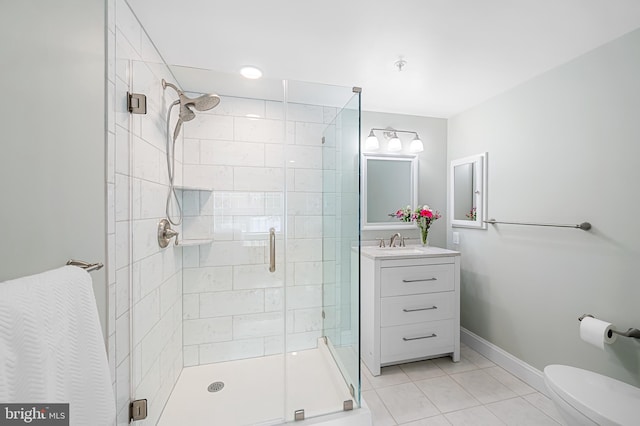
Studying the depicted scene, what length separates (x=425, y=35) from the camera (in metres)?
1.52

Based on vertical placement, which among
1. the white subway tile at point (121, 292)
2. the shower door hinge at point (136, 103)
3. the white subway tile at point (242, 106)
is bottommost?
the white subway tile at point (121, 292)

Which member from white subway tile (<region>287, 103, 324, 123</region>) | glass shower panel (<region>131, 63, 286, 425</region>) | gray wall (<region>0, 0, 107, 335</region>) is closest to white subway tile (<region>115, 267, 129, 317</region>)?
gray wall (<region>0, 0, 107, 335</region>)

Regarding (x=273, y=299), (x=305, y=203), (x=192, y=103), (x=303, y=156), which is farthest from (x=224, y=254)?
(x=192, y=103)

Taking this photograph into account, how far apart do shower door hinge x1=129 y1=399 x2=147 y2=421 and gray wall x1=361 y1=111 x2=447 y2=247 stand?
2.24 metres

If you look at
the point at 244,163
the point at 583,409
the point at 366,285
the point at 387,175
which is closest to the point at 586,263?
the point at 583,409

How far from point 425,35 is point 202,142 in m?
1.55

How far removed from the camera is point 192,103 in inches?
65.2

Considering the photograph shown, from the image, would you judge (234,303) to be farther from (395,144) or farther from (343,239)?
(395,144)

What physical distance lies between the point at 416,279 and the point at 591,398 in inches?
42.5

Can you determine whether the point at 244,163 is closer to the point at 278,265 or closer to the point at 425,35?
the point at 278,265

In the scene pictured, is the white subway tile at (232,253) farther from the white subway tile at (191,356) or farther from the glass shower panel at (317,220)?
the white subway tile at (191,356)

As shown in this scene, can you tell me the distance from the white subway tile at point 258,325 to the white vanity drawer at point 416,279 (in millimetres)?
824

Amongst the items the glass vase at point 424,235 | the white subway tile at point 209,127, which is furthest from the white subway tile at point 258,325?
the glass vase at point 424,235

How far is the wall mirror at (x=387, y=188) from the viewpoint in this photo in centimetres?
267
